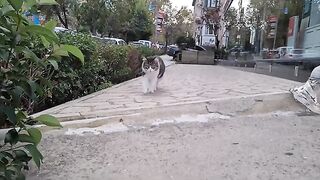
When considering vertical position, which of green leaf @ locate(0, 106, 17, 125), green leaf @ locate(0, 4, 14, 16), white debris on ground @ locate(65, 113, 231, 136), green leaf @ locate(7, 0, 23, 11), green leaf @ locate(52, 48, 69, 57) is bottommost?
white debris on ground @ locate(65, 113, 231, 136)

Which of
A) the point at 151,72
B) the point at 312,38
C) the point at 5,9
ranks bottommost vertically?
the point at 151,72

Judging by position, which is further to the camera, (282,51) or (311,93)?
(282,51)

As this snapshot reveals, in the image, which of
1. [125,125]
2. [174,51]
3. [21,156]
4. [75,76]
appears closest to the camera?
[21,156]

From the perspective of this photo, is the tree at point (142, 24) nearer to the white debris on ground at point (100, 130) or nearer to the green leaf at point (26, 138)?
the white debris on ground at point (100, 130)

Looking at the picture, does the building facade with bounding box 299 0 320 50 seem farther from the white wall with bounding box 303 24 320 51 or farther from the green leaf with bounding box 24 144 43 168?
the green leaf with bounding box 24 144 43 168

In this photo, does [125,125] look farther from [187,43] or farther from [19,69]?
[187,43]

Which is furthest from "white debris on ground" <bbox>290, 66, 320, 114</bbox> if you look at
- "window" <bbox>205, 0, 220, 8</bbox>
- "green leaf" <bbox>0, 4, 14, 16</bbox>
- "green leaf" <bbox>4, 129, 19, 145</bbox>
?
"window" <bbox>205, 0, 220, 8</bbox>

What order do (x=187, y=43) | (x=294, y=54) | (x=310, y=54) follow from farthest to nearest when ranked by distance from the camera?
1. (x=187, y=43)
2. (x=294, y=54)
3. (x=310, y=54)

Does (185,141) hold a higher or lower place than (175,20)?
lower

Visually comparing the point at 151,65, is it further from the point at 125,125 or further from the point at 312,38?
the point at 312,38

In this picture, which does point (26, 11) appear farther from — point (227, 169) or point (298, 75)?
point (298, 75)

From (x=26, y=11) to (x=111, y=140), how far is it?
8.10ft

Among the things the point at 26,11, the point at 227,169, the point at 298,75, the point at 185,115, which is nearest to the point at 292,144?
the point at 227,169

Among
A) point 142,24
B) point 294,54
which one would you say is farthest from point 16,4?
point 142,24
